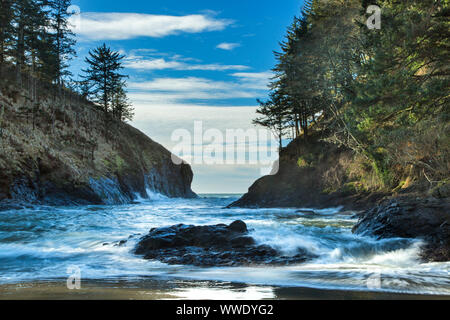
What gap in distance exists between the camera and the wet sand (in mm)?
4258

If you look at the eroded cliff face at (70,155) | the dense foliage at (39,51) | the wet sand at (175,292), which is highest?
the dense foliage at (39,51)

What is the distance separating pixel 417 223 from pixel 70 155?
1165 inches

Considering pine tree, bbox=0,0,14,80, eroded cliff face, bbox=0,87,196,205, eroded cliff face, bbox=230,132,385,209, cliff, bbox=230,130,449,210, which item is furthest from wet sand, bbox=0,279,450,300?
pine tree, bbox=0,0,14,80

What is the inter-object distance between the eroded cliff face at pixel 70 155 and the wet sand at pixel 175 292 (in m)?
17.2

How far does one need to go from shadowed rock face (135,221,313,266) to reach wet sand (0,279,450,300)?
206 centimetres

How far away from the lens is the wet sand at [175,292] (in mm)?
4258

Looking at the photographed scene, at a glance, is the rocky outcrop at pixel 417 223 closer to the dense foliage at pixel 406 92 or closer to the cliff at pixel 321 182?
the dense foliage at pixel 406 92

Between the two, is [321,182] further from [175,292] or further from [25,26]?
[25,26]

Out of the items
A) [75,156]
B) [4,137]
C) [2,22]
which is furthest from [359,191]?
[2,22]
